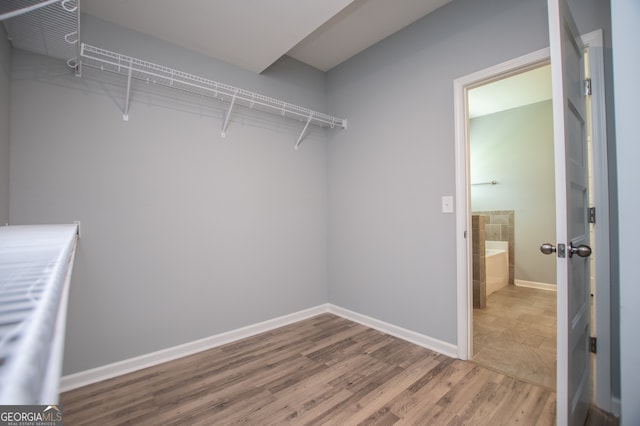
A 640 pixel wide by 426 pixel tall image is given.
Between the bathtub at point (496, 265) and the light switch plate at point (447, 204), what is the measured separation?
2.07 meters

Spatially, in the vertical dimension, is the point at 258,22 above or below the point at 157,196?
above

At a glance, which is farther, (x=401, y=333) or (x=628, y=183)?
(x=401, y=333)

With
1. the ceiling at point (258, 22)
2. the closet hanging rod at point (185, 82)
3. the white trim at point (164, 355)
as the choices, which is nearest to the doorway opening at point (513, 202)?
the ceiling at point (258, 22)

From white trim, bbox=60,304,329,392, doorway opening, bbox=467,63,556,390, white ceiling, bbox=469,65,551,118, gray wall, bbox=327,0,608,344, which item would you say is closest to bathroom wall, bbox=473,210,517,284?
doorway opening, bbox=467,63,556,390

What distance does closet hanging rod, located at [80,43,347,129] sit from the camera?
1.78m

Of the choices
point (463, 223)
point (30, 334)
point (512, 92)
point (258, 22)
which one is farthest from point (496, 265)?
point (30, 334)

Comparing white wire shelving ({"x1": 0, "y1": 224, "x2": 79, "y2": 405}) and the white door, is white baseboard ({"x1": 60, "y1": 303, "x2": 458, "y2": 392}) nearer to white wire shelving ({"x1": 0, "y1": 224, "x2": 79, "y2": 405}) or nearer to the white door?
the white door

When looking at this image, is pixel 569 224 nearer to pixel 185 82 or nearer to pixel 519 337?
pixel 519 337

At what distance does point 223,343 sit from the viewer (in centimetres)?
230

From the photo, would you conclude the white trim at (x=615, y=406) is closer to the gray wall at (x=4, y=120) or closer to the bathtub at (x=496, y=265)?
the bathtub at (x=496, y=265)

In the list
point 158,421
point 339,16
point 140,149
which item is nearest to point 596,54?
point 339,16

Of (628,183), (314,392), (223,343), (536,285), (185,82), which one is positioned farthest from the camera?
(536,285)

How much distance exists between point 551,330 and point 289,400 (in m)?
2.40

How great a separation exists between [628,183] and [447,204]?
112cm
